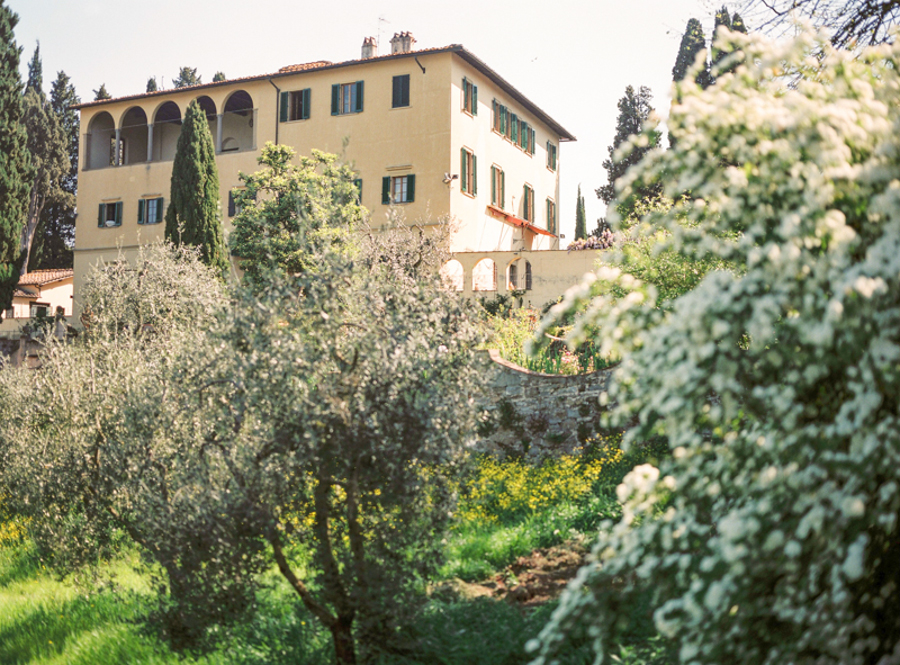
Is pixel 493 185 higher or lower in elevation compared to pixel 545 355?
higher

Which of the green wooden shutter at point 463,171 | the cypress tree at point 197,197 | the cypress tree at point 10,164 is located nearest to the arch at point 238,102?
the cypress tree at point 197,197

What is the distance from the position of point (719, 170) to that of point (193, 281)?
699 inches

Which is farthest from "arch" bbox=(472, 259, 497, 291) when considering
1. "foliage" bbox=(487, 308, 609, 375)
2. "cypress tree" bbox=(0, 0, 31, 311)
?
"cypress tree" bbox=(0, 0, 31, 311)

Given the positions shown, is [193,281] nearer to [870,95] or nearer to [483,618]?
[483,618]

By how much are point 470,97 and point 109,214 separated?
15.4m

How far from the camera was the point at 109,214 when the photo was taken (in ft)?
103

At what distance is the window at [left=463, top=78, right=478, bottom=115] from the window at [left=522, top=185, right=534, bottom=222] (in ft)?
17.4

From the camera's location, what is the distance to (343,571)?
5.25m

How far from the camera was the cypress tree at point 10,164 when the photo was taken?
90.3ft

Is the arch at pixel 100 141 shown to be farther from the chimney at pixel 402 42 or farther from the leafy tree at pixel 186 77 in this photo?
the leafy tree at pixel 186 77

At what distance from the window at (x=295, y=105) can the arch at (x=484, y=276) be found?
28.0ft

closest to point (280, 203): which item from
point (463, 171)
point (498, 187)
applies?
point (463, 171)

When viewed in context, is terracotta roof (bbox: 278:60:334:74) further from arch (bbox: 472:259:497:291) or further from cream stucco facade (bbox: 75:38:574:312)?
arch (bbox: 472:259:497:291)

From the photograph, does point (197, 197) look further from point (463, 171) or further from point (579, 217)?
point (579, 217)
